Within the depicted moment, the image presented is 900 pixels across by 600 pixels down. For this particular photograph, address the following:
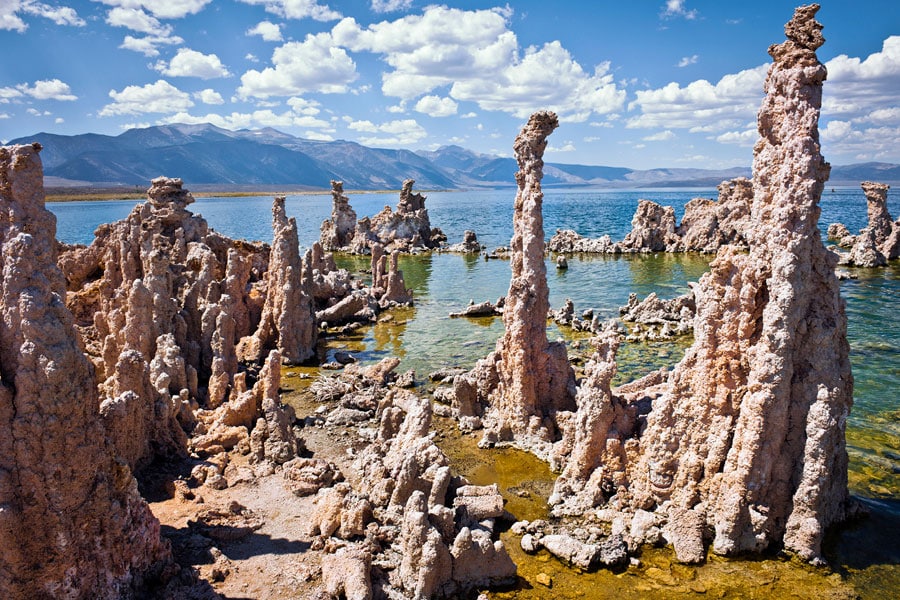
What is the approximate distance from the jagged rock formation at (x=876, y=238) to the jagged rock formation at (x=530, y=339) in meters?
42.1

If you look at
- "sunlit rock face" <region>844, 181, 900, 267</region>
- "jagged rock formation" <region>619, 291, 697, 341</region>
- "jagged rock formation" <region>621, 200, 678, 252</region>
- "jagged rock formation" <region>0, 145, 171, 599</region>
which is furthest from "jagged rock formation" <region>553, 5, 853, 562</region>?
"jagged rock formation" <region>621, 200, 678, 252</region>

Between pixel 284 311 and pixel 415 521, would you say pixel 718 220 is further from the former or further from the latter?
pixel 415 521

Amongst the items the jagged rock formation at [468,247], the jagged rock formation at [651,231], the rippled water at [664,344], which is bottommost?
the rippled water at [664,344]

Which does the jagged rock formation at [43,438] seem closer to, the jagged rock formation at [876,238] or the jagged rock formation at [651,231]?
the jagged rock formation at [876,238]

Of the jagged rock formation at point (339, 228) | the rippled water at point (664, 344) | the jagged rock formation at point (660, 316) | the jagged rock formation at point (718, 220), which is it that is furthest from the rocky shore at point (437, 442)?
the jagged rock formation at point (339, 228)

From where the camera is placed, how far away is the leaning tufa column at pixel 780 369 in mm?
11148

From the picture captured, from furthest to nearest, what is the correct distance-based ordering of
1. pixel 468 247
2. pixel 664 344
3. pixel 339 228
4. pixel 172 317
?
pixel 339 228, pixel 468 247, pixel 664 344, pixel 172 317

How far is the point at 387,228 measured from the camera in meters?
72.6

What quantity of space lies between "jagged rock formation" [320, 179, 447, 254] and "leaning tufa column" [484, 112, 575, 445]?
52.6 metres

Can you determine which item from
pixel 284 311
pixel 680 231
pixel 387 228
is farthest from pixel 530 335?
pixel 387 228

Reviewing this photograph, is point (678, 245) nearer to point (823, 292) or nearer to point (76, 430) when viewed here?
point (823, 292)

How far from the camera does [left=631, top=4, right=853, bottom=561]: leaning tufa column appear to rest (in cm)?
1115

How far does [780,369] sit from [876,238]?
4948 cm

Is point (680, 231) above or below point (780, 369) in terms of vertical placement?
above
